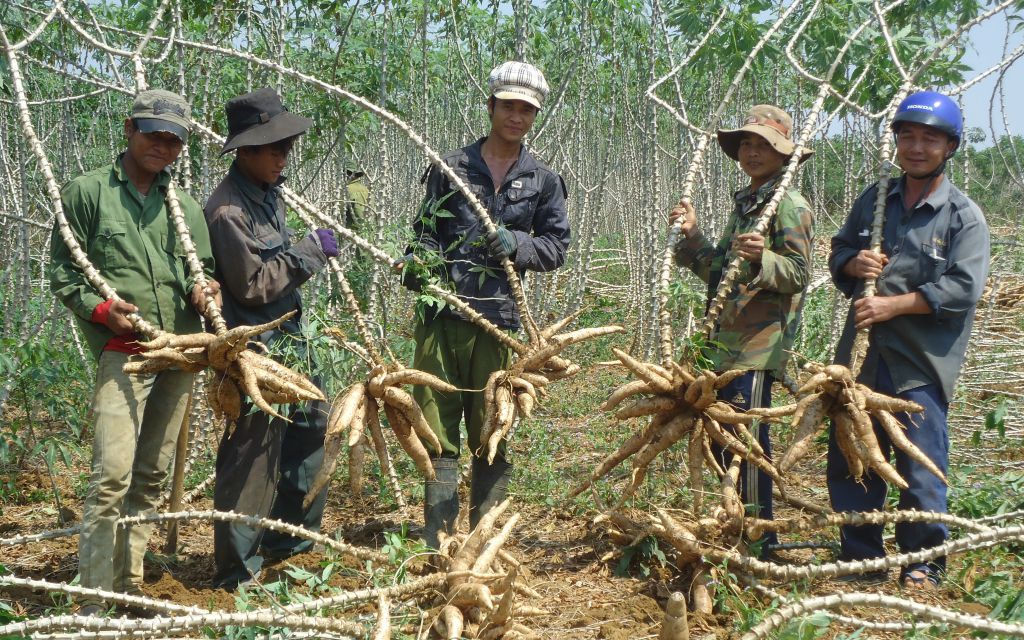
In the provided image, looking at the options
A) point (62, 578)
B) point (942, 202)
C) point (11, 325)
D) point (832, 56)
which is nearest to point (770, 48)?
point (832, 56)

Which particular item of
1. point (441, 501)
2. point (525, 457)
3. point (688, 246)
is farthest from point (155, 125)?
point (525, 457)

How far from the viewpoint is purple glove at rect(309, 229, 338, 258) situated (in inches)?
116

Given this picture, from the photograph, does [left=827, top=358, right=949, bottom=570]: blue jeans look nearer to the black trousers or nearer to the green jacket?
the black trousers

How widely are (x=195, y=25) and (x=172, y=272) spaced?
9.44 feet

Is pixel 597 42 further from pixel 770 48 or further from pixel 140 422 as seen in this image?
pixel 140 422

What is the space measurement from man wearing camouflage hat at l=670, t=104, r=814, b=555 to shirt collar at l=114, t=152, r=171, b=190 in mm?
1726

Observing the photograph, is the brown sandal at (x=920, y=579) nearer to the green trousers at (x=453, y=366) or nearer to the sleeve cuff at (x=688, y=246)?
the sleeve cuff at (x=688, y=246)

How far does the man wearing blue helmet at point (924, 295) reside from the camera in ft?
8.75

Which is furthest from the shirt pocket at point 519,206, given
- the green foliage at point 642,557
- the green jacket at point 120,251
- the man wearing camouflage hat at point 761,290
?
the green foliage at point 642,557

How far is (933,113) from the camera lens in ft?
8.65

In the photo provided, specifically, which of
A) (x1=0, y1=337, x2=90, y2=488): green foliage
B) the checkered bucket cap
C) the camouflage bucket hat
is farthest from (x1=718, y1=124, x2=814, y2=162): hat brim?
(x1=0, y1=337, x2=90, y2=488): green foliage

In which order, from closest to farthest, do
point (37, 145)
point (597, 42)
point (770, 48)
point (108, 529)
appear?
1. point (37, 145)
2. point (108, 529)
3. point (770, 48)
4. point (597, 42)

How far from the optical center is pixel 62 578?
3039mm

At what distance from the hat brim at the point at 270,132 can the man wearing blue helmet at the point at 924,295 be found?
6.47 ft
